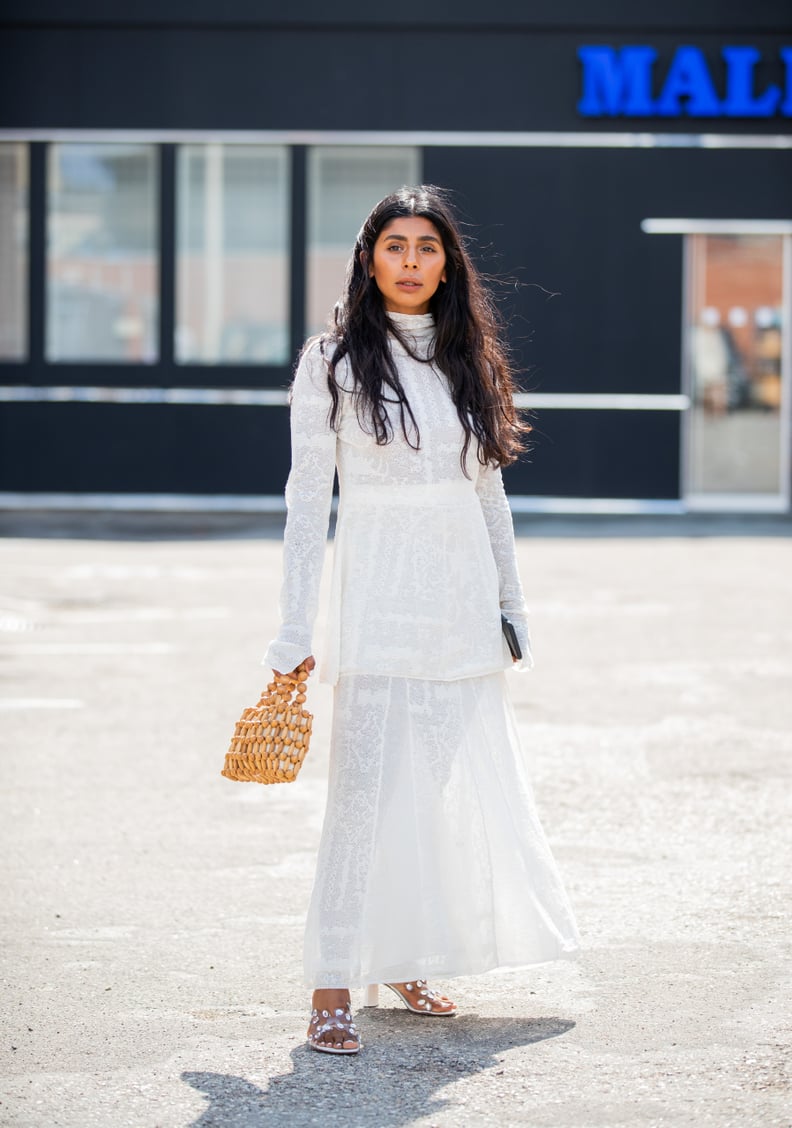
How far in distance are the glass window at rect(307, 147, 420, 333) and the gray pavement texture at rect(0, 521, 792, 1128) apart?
867 cm

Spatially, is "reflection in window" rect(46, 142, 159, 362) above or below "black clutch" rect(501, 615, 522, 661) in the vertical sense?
above

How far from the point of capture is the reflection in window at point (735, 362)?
1872 cm

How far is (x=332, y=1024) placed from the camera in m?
4.04

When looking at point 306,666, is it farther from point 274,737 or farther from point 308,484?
point 308,484

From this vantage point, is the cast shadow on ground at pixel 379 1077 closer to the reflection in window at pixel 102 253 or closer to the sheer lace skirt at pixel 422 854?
the sheer lace skirt at pixel 422 854

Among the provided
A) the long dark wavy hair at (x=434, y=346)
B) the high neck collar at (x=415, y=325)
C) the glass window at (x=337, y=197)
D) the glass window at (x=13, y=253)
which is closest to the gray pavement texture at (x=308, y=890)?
the long dark wavy hair at (x=434, y=346)

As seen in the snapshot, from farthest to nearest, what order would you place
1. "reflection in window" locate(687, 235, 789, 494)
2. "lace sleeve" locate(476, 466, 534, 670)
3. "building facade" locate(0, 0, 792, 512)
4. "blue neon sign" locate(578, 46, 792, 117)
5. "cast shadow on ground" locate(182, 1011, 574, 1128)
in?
1. "reflection in window" locate(687, 235, 789, 494)
2. "building facade" locate(0, 0, 792, 512)
3. "blue neon sign" locate(578, 46, 792, 117)
4. "lace sleeve" locate(476, 466, 534, 670)
5. "cast shadow on ground" locate(182, 1011, 574, 1128)

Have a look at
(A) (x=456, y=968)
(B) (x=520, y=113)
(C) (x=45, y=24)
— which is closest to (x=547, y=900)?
(A) (x=456, y=968)

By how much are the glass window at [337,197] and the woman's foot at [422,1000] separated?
1495 cm

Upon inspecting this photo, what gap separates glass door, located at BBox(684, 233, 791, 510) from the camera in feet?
61.4

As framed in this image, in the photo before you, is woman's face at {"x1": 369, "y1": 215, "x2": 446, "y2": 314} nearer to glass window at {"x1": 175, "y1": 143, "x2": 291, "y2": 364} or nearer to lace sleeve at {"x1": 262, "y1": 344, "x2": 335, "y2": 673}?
lace sleeve at {"x1": 262, "y1": 344, "x2": 335, "y2": 673}

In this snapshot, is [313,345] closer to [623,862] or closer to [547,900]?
[547,900]

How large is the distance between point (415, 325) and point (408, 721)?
0.96m

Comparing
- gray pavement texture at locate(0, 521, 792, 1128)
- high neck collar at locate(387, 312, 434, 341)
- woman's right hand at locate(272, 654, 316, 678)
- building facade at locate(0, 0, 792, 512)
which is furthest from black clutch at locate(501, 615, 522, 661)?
building facade at locate(0, 0, 792, 512)
